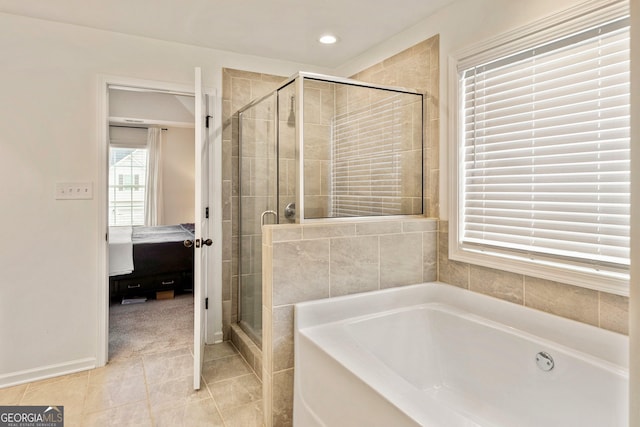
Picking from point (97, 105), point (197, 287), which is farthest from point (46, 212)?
point (197, 287)

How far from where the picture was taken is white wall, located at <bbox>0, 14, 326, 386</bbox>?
2.35 metres

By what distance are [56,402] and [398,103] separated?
9.00ft

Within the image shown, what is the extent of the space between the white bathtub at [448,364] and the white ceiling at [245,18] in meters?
1.73

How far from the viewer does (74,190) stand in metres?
2.49

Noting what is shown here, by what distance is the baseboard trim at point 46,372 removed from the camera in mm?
2352

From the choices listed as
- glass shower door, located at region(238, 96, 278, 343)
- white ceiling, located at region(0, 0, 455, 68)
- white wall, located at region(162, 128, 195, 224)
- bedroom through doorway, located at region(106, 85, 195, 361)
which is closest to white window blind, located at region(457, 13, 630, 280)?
Answer: white ceiling, located at region(0, 0, 455, 68)

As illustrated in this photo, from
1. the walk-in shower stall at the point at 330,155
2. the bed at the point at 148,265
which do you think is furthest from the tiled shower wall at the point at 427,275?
the bed at the point at 148,265

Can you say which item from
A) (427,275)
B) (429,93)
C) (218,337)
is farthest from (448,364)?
(218,337)

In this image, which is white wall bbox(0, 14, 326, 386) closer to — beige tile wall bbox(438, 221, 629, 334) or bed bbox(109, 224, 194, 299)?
bed bbox(109, 224, 194, 299)

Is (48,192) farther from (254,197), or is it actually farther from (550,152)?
(550,152)

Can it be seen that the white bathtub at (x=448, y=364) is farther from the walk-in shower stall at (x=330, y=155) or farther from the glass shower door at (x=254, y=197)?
the glass shower door at (x=254, y=197)

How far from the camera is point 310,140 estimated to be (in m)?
2.19

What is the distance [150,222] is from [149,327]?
339 cm

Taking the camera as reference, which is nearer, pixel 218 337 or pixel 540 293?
pixel 540 293
